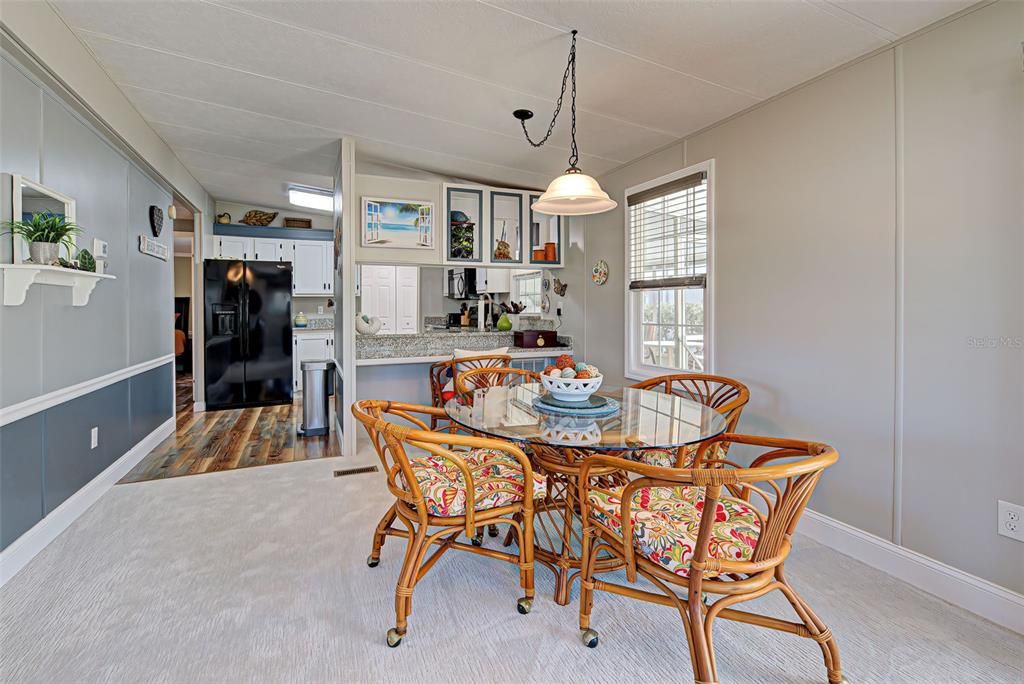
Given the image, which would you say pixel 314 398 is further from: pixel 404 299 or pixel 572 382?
pixel 572 382

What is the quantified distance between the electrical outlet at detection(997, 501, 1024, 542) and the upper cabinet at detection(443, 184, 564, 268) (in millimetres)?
3393

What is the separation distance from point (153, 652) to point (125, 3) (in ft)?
8.62

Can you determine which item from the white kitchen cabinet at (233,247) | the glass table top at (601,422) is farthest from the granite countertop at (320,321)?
the glass table top at (601,422)

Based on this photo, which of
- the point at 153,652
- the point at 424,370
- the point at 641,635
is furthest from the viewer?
the point at 424,370

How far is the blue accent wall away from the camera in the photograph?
2092 mm

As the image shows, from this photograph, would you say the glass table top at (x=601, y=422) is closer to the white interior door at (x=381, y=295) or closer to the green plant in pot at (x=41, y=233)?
the green plant in pot at (x=41, y=233)

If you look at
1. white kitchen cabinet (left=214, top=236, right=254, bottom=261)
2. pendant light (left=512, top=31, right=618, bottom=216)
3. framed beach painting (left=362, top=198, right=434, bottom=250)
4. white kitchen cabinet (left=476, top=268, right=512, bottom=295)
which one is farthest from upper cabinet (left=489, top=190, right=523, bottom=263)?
white kitchen cabinet (left=214, top=236, right=254, bottom=261)

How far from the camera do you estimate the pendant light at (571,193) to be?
2.31m

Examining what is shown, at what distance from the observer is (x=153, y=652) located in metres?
1.63

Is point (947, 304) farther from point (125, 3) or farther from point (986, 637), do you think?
point (125, 3)

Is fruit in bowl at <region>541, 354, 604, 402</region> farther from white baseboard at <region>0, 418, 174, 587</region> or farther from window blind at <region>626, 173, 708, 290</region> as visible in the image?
white baseboard at <region>0, 418, 174, 587</region>

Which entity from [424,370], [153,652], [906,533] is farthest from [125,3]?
[906,533]

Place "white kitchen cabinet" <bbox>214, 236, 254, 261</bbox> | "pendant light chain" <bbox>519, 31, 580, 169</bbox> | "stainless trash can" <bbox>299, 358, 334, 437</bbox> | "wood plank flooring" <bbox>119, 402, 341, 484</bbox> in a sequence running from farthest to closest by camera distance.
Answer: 1. "white kitchen cabinet" <bbox>214, 236, 254, 261</bbox>
2. "stainless trash can" <bbox>299, 358, 334, 437</bbox>
3. "wood plank flooring" <bbox>119, 402, 341, 484</bbox>
4. "pendant light chain" <bbox>519, 31, 580, 169</bbox>

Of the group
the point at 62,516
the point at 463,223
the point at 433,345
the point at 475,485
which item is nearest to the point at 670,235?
the point at 463,223
